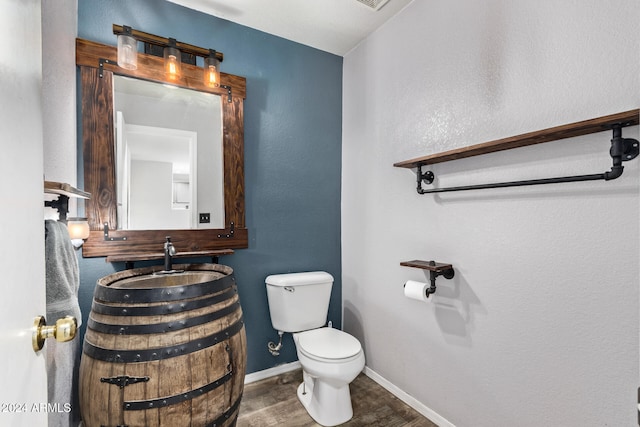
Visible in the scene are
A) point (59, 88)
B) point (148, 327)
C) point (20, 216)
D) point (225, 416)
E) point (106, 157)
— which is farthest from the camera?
point (106, 157)

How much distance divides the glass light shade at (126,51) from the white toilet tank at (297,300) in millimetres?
1428

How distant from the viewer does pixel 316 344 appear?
1.75 meters

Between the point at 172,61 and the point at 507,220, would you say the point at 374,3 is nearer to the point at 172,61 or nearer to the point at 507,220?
the point at 172,61

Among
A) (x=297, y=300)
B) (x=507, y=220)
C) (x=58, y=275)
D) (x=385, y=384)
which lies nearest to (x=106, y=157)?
(x=58, y=275)

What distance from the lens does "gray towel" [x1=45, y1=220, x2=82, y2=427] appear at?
0.96 m

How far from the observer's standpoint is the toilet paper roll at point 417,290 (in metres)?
1.55

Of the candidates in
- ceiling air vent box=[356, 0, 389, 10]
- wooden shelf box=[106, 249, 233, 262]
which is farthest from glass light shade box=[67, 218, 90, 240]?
ceiling air vent box=[356, 0, 389, 10]

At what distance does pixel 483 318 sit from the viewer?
1.42 m

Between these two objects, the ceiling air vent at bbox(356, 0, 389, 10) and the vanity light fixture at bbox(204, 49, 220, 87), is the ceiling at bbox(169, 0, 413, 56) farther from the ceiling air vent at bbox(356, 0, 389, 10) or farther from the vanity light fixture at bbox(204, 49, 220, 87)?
the vanity light fixture at bbox(204, 49, 220, 87)

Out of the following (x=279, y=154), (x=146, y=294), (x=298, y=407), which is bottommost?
(x=298, y=407)

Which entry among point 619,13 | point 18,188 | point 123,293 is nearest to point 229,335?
point 123,293

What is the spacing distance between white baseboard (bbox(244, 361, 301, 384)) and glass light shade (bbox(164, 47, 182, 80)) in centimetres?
190

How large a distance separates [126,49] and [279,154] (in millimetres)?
1001

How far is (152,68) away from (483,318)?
2193 mm
